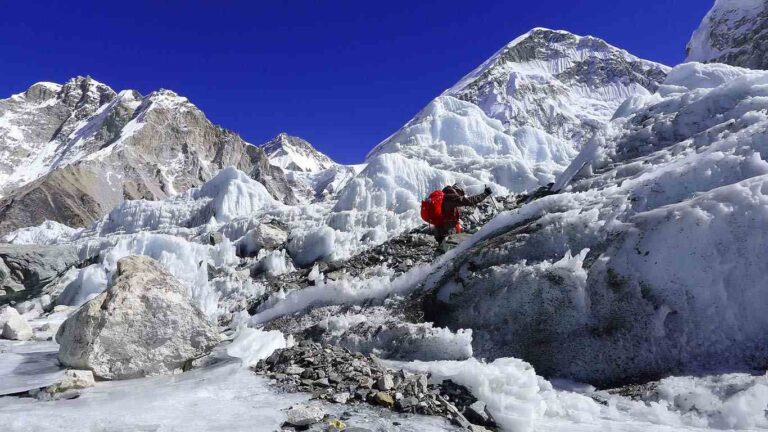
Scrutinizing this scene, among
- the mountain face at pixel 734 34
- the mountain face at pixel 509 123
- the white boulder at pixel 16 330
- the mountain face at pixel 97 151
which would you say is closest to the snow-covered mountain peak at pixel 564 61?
the mountain face at pixel 509 123

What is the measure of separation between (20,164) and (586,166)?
553 ft

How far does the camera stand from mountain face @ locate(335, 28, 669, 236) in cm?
3058

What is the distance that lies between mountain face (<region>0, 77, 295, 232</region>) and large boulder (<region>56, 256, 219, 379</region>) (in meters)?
90.1

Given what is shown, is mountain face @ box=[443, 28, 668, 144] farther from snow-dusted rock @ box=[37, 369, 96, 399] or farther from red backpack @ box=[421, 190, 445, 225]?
snow-dusted rock @ box=[37, 369, 96, 399]

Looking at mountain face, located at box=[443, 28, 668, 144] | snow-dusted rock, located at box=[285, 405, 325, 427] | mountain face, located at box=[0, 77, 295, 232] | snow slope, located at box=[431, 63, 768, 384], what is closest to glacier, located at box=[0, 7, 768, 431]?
snow slope, located at box=[431, 63, 768, 384]

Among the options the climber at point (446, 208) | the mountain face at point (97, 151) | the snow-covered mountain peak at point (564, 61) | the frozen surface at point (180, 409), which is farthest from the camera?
the snow-covered mountain peak at point (564, 61)

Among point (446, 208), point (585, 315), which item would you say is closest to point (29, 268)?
point (446, 208)

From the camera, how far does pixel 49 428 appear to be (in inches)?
162

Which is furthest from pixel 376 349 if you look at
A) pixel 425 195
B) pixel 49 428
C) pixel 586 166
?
pixel 425 195

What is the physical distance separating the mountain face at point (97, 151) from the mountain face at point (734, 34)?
3769 inches

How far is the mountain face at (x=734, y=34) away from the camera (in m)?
78.9

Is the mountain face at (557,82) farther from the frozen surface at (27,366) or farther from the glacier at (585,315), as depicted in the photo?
the frozen surface at (27,366)

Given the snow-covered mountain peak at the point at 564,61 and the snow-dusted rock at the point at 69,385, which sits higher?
the snow-covered mountain peak at the point at 564,61

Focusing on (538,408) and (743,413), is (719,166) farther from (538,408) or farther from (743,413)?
(538,408)
